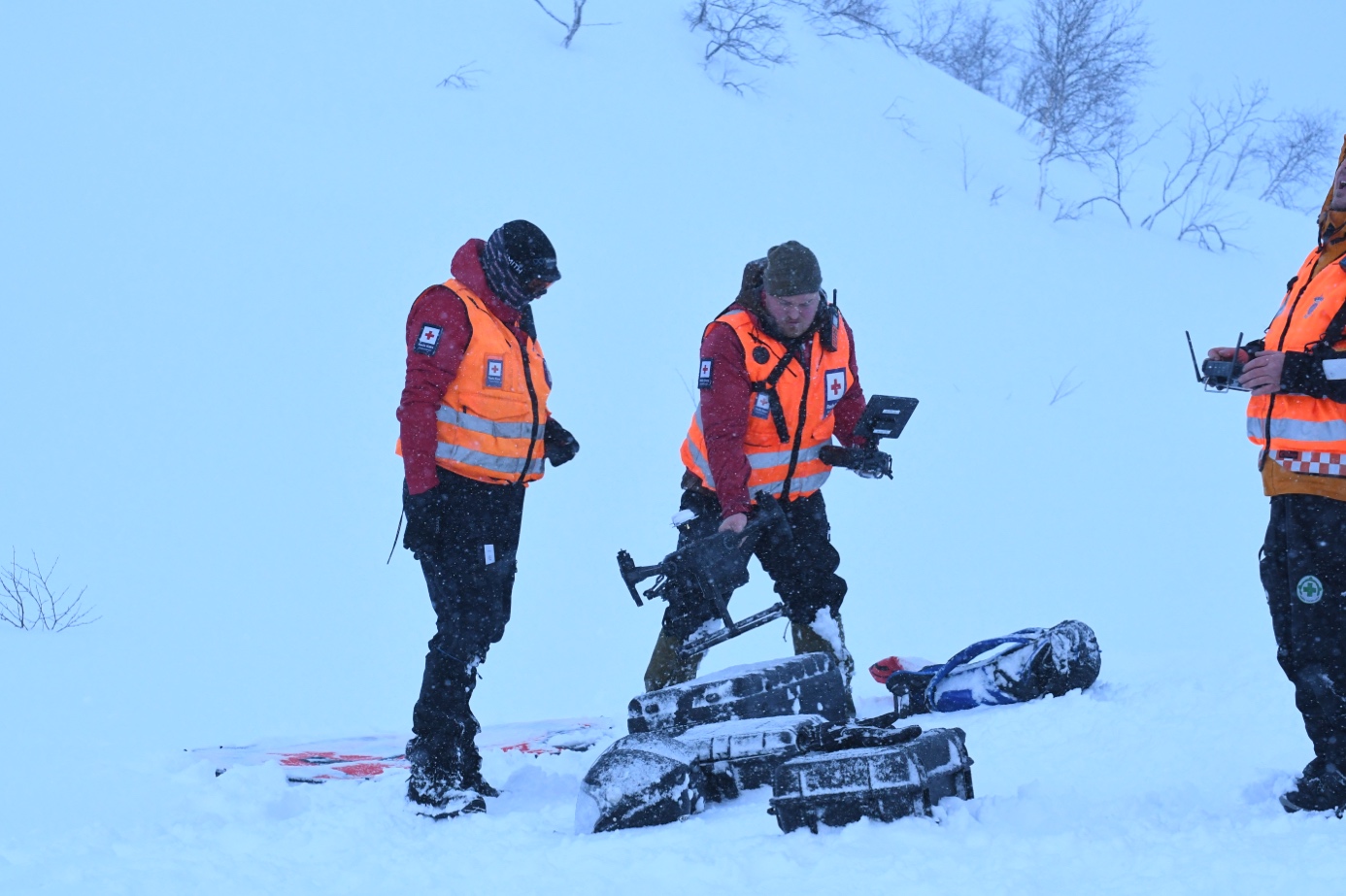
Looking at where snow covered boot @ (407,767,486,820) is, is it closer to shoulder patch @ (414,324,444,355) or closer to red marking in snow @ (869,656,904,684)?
shoulder patch @ (414,324,444,355)

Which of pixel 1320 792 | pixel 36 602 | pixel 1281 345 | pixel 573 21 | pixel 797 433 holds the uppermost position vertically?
pixel 573 21

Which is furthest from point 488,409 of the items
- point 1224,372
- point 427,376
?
point 1224,372

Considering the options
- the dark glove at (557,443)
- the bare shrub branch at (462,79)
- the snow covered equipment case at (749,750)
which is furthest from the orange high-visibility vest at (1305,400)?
the bare shrub branch at (462,79)

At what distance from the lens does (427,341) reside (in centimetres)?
340

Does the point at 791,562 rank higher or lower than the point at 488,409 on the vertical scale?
lower

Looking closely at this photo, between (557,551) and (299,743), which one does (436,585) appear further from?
(557,551)

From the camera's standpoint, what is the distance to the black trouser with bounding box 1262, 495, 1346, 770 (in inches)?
108

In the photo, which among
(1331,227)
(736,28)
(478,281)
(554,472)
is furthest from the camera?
(736,28)

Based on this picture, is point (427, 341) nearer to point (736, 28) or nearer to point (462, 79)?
point (462, 79)

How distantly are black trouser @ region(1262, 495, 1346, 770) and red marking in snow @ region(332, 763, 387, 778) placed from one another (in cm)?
279

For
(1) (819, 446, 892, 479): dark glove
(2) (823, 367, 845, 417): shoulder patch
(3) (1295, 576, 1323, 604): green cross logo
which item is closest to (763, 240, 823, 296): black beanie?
(2) (823, 367, 845, 417): shoulder patch

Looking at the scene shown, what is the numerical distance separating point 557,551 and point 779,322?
3317 mm

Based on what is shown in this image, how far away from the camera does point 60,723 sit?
12.9 feet

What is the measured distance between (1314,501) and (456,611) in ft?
7.71
